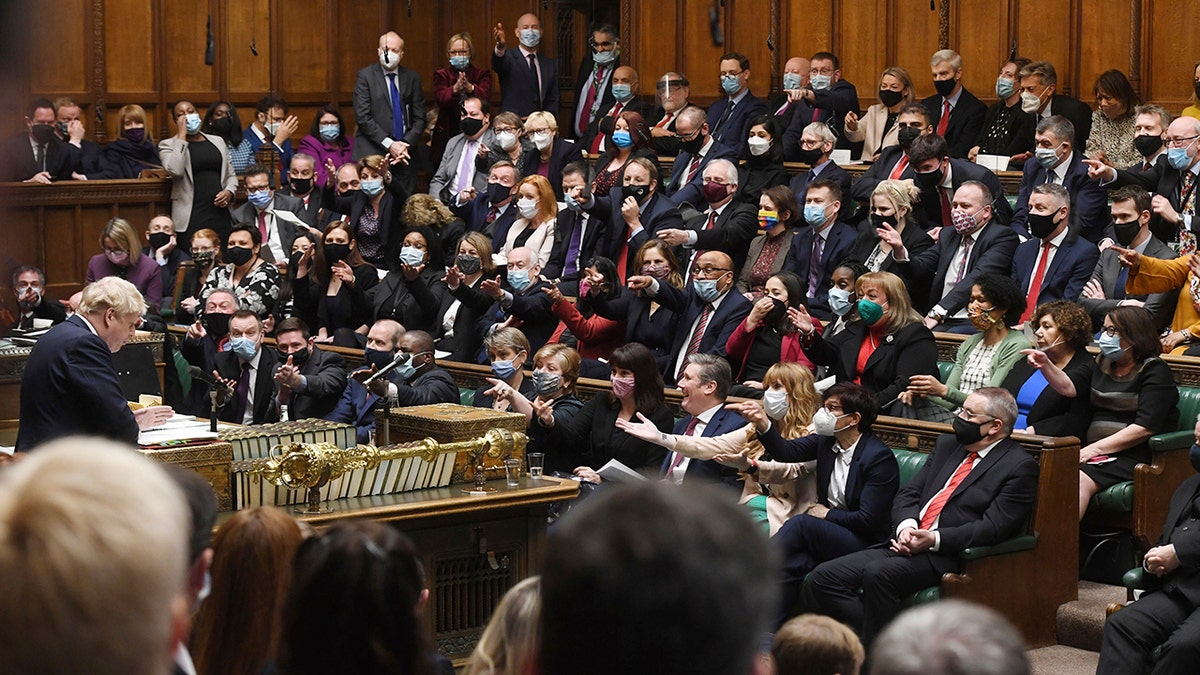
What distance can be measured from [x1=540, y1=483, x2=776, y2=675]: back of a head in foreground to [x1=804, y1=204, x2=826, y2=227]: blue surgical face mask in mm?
6850

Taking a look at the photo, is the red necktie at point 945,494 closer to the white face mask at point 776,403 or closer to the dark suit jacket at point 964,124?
the white face mask at point 776,403

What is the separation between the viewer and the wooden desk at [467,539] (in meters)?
5.02

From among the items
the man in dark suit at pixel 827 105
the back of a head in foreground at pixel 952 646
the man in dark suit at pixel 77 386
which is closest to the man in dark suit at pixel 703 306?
the man in dark suit at pixel 827 105

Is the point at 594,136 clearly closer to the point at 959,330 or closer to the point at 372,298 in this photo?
the point at 372,298

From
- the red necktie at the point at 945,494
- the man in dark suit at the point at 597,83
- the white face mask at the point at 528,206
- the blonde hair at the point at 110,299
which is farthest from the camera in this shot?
the man in dark suit at the point at 597,83

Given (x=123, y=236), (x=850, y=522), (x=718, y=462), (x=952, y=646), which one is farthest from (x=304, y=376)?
(x=952, y=646)

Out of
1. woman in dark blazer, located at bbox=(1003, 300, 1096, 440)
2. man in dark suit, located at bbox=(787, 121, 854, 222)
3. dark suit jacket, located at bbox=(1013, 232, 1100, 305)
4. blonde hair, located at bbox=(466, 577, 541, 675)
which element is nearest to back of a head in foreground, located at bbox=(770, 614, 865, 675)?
blonde hair, located at bbox=(466, 577, 541, 675)

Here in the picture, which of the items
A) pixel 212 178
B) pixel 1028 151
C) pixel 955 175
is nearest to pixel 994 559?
pixel 955 175

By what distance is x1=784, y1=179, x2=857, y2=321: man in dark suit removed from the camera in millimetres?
7836

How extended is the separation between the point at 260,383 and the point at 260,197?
3151mm

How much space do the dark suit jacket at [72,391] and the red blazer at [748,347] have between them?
114 inches

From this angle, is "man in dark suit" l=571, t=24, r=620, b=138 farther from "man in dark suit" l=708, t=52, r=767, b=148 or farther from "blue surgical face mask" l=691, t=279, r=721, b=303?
"blue surgical face mask" l=691, t=279, r=721, b=303

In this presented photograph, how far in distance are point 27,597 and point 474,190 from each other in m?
9.00

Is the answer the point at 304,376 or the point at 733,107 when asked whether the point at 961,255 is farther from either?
the point at 304,376
